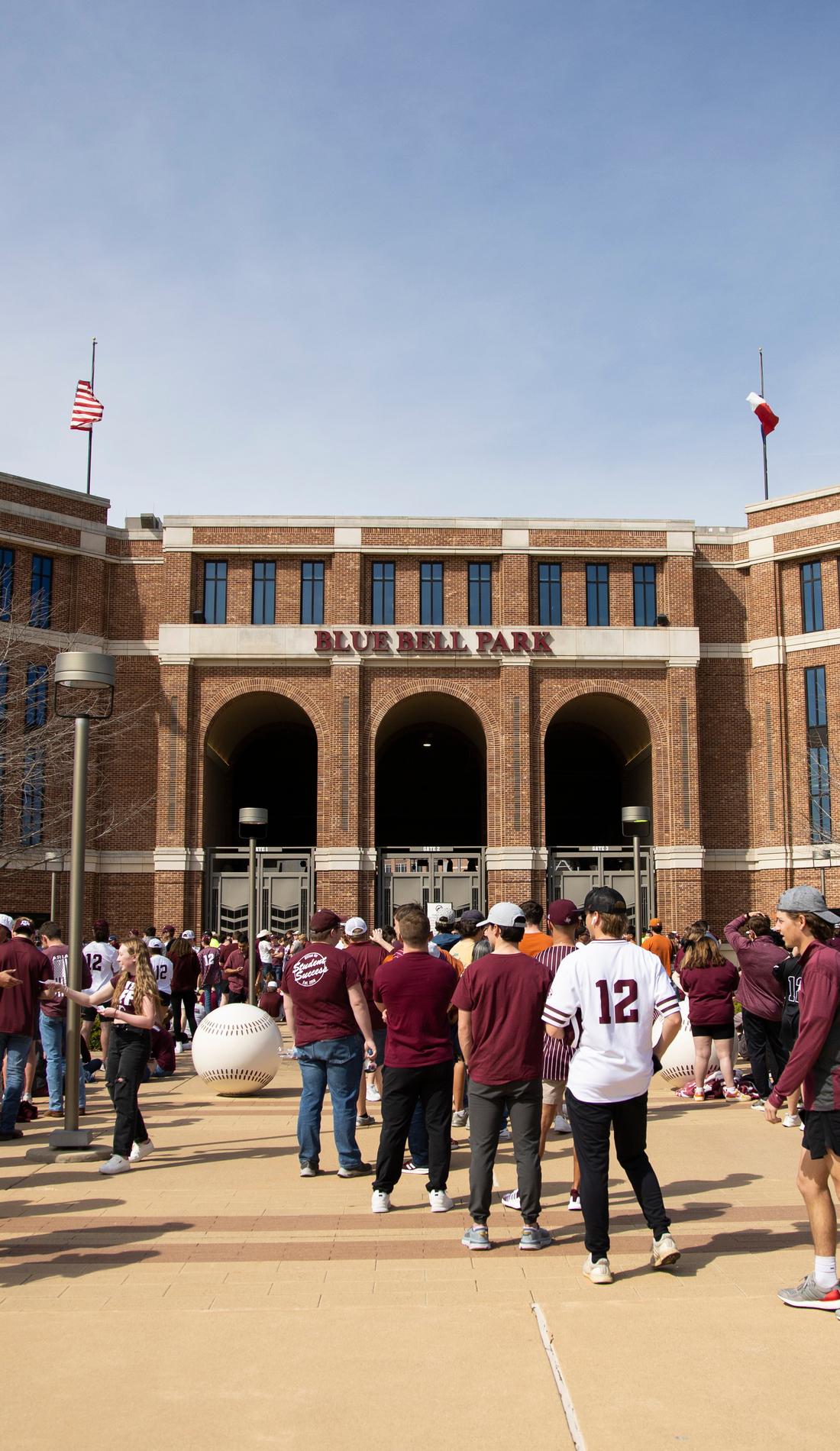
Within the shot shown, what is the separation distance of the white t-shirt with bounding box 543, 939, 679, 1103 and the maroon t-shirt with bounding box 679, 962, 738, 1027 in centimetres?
609

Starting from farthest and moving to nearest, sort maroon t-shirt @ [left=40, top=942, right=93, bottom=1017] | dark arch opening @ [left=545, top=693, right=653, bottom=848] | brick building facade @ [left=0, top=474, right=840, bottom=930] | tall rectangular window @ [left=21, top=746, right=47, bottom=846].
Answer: dark arch opening @ [left=545, top=693, right=653, bottom=848] < brick building facade @ [left=0, top=474, right=840, bottom=930] < tall rectangular window @ [left=21, top=746, right=47, bottom=846] < maroon t-shirt @ [left=40, top=942, right=93, bottom=1017]

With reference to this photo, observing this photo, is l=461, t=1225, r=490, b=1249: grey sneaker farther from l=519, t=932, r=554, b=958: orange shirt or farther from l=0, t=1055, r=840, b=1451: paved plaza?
l=519, t=932, r=554, b=958: orange shirt

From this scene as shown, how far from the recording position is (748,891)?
36375 mm

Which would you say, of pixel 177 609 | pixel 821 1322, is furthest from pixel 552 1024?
pixel 177 609

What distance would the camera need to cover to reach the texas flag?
39500 mm

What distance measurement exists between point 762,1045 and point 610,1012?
6.63 metres

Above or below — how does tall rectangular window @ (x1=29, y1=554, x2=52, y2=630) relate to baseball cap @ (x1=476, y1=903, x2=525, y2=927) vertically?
above

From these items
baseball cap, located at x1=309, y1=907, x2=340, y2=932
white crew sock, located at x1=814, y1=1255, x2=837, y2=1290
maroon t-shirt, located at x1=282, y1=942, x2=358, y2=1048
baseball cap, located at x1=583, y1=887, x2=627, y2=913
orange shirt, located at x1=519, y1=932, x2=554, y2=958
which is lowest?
white crew sock, located at x1=814, y1=1255, x2=837, y2=1290

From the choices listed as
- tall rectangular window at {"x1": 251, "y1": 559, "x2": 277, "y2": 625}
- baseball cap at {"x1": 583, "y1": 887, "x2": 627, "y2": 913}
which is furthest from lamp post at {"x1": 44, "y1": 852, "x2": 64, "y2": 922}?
baseball cap at {"x1": 583, "y1": 887, "x2": 627, "y2": 913}

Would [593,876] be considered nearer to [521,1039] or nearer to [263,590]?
[263,590]

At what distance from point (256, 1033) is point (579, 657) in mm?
24291

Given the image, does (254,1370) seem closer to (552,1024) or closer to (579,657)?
(552,1024)

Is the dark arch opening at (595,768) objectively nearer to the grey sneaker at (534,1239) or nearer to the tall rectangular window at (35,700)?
the tall rectangular window at (35,700)

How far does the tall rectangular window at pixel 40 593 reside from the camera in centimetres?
3538
